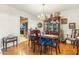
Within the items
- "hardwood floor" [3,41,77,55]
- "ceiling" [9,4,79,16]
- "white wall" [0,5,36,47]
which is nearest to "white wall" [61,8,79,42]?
"ceiling" [9,4,79,16]

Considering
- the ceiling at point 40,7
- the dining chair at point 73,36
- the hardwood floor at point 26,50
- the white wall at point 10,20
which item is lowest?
the hardwood floor at point 26,50

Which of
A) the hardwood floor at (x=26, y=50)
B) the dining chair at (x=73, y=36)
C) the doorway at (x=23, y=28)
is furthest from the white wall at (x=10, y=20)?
the dining chair at (x=73, y=36)

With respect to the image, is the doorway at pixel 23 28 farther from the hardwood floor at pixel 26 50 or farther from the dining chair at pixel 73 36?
the dining chair at pixel 73 36

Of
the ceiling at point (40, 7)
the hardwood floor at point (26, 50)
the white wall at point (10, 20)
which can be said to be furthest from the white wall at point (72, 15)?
the white wall at point (10, 20)

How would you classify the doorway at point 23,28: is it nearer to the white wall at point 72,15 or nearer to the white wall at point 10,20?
the white wall at point 10,20

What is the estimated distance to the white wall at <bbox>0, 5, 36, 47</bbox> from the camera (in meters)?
1.89

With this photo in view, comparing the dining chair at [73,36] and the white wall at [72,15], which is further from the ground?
the white wall at [72,15]

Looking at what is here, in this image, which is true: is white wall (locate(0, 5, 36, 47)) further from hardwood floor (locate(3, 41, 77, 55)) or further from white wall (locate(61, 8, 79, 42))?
white wall (locate(61, 8, 79, 42))

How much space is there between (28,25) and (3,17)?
0.43 m

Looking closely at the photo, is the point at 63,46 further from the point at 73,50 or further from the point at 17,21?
the point at 17,21

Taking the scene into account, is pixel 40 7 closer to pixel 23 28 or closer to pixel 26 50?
pixel 23 28

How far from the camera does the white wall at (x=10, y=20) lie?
6.21 ft

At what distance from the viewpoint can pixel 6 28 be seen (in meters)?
1.91

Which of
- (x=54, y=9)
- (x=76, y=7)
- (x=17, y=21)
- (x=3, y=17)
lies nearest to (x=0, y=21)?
(x=3, y=17)
